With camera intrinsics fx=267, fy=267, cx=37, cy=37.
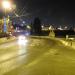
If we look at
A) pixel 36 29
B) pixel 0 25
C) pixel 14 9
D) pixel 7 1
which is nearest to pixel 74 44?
pixel 7 1

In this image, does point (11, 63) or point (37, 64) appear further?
point (11, 63)

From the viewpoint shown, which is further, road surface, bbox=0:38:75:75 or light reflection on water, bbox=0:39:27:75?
light reflection on water, bbox=0:39:27:75

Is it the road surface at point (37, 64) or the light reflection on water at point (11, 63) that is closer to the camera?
the road surface at point (37, 64)

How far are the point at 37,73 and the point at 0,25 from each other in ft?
261

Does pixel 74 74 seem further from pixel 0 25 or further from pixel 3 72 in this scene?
pixel 0 25

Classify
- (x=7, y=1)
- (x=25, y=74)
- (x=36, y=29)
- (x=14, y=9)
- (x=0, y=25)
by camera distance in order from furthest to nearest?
(x=36, y=29)
(x=0, y=25)
(x=14, y=9)
(x=7, y=1)
(x=25, y=74)

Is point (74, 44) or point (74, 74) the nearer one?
point (74, 74)

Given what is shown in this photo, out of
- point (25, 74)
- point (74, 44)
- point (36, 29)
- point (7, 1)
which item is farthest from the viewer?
point (36, 29)

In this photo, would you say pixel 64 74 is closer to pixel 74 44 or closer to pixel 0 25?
pixel 74 44

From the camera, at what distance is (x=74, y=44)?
1487 inches

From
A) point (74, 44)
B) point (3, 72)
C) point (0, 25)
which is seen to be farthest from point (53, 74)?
point (0, 25)

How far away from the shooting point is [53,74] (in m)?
13.0

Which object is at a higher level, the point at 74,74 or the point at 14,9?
the point at 14,9

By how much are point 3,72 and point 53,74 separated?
2.46 m
